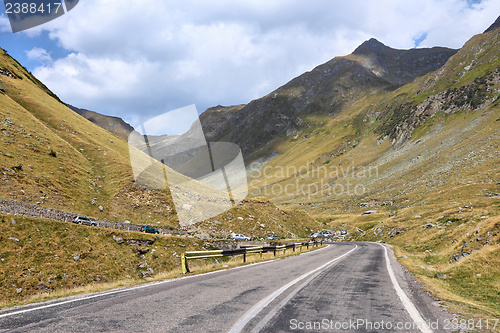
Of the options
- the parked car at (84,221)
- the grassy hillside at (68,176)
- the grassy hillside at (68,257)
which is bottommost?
the grassy hillside at (68,257)

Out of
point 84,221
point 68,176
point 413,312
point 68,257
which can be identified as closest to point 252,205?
point 84,221

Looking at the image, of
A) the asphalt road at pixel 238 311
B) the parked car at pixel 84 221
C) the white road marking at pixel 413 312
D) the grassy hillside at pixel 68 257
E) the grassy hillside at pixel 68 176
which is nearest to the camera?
the asphalt road at pixel 238 311

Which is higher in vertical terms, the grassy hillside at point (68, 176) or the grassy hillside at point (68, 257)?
the grassy hillside at point (68, 176)

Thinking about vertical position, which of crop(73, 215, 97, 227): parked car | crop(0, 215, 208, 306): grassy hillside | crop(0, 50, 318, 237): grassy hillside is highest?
crop(0, 50, 318, 237): grassy hillside

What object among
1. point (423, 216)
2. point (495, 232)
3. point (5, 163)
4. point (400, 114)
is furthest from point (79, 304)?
point (400, 114)

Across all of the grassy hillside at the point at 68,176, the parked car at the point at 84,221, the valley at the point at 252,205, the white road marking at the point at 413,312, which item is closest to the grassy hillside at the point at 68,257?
the valley at the point at 252,205

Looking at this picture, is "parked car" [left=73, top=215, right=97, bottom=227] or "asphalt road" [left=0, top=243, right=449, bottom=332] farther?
"parked car" [left=73, top=215, right=97, bottom=227]

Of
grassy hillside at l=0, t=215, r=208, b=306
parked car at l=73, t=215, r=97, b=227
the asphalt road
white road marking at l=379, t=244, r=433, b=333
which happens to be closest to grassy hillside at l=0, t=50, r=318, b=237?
parked car at l=73, t=215, r=97, b=227

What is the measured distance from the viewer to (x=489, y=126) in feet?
281

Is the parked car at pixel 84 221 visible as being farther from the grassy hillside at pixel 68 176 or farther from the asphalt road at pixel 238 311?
the asphalt road at pixel 238 311

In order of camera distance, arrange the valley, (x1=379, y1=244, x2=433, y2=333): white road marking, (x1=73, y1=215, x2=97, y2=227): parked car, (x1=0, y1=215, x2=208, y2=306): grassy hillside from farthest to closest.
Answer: (x1=73, y1=215, x2=97, y2=227): parked car
(x1=0, y1=215, x2=208, y2=306): grassy hillside
the valley
(x1=379, y1=244, x2=433, y2=333): white road marking

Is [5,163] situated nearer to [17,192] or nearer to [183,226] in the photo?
[17,192]

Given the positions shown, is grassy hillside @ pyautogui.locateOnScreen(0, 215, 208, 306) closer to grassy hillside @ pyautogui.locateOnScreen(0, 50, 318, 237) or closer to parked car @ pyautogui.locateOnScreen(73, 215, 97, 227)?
parked car @ pyautogui.locateOnScreen(73, 215, 97, 227)

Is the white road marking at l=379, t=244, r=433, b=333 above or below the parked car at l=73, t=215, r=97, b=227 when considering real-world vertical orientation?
below
